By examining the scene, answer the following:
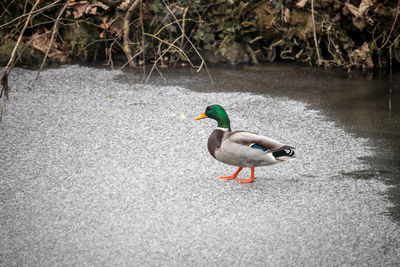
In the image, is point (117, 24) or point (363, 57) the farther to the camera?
point (117, 24)

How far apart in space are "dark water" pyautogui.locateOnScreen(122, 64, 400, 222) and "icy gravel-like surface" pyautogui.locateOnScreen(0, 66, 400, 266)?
0.19 metres

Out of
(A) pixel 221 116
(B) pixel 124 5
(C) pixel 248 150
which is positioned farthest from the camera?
(B) pixel 124 5

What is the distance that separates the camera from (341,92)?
667 cm

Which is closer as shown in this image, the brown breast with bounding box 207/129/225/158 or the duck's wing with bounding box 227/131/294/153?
the duck's wing with bounding box 227/131/294/153

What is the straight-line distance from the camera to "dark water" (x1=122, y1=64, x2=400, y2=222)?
4.94m

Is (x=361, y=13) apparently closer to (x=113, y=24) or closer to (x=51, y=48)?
(x=113, y=24)

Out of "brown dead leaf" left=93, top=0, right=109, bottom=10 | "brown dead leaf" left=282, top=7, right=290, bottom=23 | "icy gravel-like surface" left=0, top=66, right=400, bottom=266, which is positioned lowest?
"icy gravel-like surface" left=0, top=66, right=400, bottom=266

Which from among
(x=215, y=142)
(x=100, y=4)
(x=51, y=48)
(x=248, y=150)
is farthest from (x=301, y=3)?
(x=248, y=150)

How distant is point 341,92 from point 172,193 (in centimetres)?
332

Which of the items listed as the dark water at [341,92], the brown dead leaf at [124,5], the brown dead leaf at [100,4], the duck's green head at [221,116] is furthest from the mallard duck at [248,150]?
the brown dead leaf at [100,4]

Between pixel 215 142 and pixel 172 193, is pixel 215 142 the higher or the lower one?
the higher one

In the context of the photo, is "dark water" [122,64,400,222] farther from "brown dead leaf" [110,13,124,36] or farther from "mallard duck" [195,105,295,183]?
"brown dead leaf" [110,13,124,36]

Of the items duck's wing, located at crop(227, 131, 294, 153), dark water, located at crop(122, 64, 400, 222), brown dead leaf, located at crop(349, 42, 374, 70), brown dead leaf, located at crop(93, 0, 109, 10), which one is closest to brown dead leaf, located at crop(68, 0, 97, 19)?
brown dead leaf, located at crop(93, 0, 109, 10)

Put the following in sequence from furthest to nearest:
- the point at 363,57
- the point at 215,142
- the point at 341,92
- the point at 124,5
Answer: the point at 363,57
the point at 124,5
the point at 341,92
the point at 215,142
